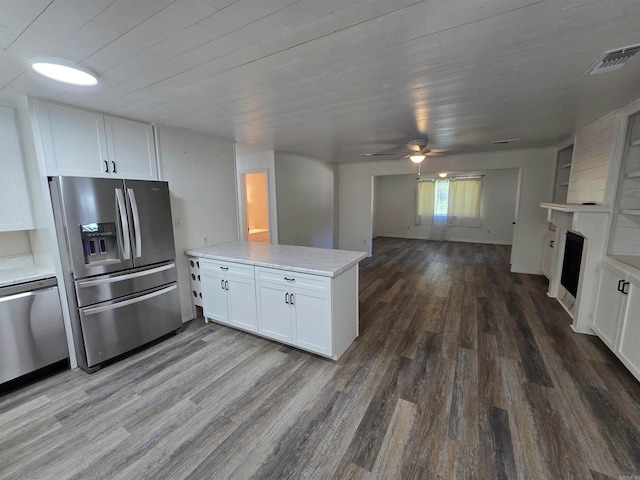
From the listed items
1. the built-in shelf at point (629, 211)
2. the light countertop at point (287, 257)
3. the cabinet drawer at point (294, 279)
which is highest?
the built-in shelf at point (629, 211)

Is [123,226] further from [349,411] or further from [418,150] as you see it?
[418,150]

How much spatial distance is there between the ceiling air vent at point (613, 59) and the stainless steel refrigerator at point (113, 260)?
11.7 ft

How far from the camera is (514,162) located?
5047 millimetres

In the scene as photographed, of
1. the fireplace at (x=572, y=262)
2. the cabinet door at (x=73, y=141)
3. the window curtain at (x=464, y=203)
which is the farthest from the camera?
the window curtain at (x=464, y=203)

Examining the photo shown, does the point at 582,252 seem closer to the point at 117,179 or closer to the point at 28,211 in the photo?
the point at 117,179

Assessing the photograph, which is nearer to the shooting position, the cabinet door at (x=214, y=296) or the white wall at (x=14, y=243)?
the white wall at (x=14, y=243)

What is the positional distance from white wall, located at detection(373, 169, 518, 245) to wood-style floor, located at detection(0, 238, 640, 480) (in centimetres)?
594

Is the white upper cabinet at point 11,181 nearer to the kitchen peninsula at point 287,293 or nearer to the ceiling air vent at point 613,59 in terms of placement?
the kitchen peninsula at point 287,293

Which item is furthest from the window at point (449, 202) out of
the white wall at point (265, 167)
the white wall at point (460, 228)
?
the white wall at point (265, 167)

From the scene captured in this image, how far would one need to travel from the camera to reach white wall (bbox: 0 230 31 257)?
2508mm

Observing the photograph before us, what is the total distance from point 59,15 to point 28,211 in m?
2.05

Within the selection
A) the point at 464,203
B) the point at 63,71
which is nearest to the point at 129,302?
the point at 63,71

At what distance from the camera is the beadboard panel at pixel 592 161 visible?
2873mm

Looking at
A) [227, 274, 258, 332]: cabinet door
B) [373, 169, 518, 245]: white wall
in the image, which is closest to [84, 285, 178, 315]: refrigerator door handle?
[227, 274, 258, 332]: cabinet door
